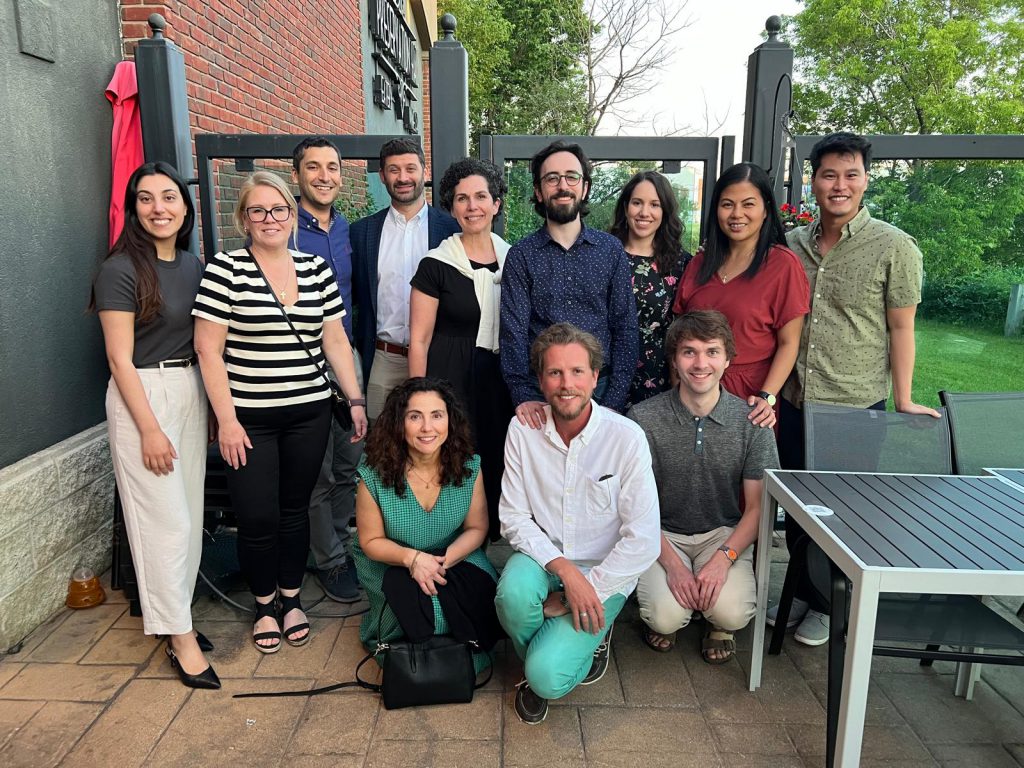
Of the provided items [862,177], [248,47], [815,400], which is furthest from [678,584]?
[248,47]

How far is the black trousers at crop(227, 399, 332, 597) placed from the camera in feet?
8.74

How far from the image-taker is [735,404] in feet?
8.77

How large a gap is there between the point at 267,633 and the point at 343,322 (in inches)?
53.3

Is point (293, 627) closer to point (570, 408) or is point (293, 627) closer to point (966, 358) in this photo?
point (570, 408)

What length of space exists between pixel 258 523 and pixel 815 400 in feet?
7.45

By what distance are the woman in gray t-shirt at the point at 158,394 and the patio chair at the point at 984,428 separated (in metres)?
2.80

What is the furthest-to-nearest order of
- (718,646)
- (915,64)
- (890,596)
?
1. (915,64)
2. (718,646)
3. (890,596)

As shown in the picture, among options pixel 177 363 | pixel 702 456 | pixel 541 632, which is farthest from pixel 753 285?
pixel 177 363

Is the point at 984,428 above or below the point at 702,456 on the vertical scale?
above

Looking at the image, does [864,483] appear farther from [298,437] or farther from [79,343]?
[79,343]

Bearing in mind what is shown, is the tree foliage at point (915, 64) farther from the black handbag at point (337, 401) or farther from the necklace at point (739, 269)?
the black handbag at point (337, 401)

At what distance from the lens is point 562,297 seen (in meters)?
2.78

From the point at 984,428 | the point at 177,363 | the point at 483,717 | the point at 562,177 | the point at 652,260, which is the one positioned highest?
the point at 562,177

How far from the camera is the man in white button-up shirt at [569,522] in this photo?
2.35 metres
